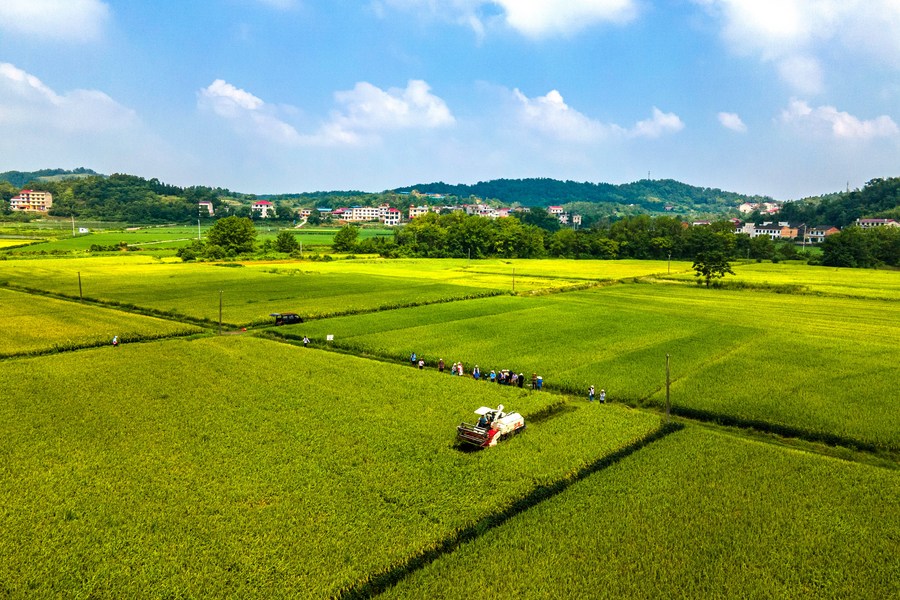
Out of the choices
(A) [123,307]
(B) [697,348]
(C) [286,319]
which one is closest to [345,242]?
(A) [123,307]

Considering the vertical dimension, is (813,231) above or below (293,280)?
above

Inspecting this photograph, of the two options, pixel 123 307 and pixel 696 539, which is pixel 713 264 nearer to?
A: pixel 696 539

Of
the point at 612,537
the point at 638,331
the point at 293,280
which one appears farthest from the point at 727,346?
the point at 293,280

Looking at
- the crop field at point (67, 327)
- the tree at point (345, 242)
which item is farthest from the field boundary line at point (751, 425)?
the tree at point (345, 242)

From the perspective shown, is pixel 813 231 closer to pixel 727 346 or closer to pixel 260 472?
pixel 727 346

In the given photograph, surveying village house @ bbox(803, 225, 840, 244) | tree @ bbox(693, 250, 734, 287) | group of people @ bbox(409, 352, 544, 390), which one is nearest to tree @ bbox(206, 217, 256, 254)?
tree @ bbox(693, 250, 734, 287)

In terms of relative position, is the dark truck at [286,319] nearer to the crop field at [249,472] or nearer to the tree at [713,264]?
the crop field at [249,472]
